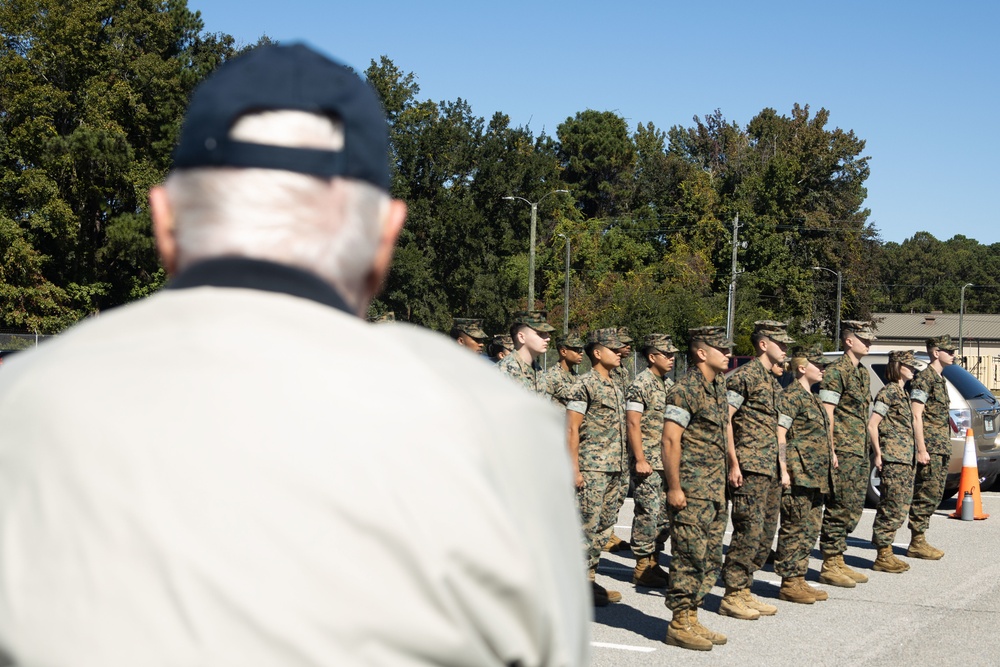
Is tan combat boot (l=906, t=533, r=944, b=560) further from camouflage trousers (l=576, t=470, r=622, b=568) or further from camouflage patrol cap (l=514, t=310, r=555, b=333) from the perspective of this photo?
camouflage patrol cap (l=514, t=310, r=555, b=333)

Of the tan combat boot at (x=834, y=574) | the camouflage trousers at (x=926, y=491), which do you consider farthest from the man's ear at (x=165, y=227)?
the camouflage trousers at (x=926, y=491)

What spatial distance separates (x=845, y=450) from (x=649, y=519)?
6.19 ft

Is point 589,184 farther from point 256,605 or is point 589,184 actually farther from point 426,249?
point 256,605

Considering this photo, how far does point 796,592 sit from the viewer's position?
8750mm

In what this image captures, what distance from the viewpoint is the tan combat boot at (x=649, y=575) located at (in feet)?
30.9

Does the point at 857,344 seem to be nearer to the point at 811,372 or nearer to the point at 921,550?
the point at 811,372

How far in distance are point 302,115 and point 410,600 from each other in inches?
18.0

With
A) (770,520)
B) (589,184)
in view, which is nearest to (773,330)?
(770,520)

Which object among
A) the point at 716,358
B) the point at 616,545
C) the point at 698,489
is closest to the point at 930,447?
the point at 616,545

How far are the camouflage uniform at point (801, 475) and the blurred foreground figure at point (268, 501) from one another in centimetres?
826

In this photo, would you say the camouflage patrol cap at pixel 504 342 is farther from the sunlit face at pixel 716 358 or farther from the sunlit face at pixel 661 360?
the sunlit face at pixel 716 358

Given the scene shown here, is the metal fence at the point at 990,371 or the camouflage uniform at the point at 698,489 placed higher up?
the camouflage uniform at the point at 698,489

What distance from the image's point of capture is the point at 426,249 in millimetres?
51312

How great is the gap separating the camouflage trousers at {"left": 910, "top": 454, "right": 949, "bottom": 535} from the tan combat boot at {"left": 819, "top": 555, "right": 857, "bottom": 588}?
1772 millimetres
